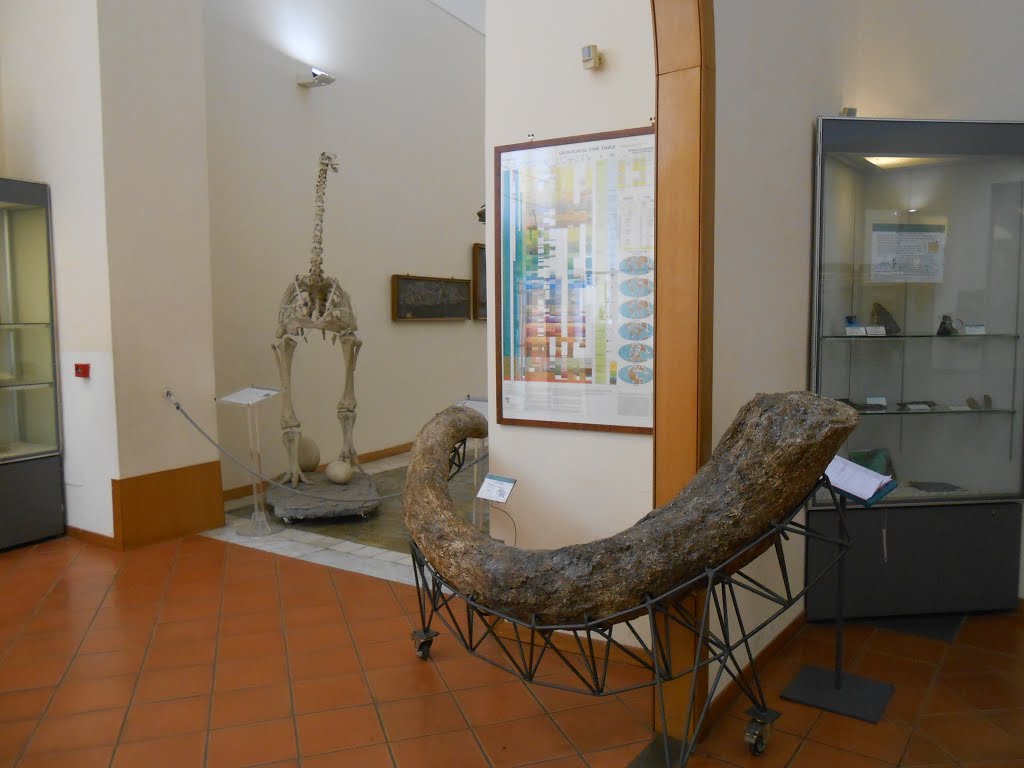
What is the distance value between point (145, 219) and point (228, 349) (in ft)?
4.82

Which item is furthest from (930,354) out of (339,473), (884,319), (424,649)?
(339,473)

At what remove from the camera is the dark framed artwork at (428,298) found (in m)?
8.03

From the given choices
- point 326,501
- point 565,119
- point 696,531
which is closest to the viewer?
point 696,531

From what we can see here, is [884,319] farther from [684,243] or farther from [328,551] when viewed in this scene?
[328,551]

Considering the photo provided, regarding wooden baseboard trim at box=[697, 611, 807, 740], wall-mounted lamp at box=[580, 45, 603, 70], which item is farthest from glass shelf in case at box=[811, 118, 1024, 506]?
wall-mounted lamp at box=[580, 45, 603, 70]

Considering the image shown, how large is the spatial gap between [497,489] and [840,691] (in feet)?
5.24

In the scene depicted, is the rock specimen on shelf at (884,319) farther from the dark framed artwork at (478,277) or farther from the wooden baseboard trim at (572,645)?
the dark framed artwork at (478,277)

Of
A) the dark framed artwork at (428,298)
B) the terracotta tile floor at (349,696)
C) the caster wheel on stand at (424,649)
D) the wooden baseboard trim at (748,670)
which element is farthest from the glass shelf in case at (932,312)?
the dark framed artwork at (428,298)

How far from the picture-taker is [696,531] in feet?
7.41

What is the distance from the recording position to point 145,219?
5012 millimetres

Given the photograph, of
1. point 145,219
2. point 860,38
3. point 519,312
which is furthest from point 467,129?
point 519,312

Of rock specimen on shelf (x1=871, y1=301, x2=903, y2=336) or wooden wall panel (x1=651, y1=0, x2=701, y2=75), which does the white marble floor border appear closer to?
rock specimen on shelf (x1=871, y1=301, x2=903, y2=336)

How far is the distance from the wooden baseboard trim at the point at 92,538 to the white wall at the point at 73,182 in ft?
0.19

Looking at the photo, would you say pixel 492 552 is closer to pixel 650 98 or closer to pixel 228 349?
pixel 650 98
